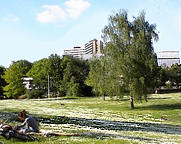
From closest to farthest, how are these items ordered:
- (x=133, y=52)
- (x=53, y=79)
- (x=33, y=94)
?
(x=133, y=52), (x=33, y=94), (x=53, y=79)

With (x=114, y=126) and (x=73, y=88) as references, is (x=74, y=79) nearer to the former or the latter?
(x=73, y=88)

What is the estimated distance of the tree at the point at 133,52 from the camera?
57.2m

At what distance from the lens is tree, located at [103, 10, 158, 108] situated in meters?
57.2

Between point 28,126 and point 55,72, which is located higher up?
point 55,72

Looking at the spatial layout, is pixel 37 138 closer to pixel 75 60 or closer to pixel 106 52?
pixel 106 52

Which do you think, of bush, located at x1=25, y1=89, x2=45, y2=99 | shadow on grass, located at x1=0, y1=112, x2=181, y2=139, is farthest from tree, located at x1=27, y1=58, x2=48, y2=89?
shadow on grass, located at x1=0, y1=112, x2=181, y2=139

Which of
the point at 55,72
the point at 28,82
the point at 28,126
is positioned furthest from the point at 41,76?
the point at 28,126

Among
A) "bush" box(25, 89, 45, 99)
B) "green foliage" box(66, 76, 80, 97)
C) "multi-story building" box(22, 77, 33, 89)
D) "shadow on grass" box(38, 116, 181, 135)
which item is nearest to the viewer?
"shadow on grass" box(38, 116, 181, 135)

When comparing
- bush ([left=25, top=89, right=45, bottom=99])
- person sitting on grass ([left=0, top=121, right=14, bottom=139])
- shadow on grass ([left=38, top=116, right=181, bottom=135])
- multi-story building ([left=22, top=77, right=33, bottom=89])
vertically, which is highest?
multi-story building ([left=22, top=77, right=33, bottom=89])

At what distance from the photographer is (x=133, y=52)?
189 feet

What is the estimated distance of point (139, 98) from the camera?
188ft

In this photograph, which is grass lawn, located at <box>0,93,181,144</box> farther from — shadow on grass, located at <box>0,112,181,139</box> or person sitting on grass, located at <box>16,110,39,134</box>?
person sitting on grass, located at <box>16,110,39,134</box>

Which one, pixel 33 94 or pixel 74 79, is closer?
pixel 33 94

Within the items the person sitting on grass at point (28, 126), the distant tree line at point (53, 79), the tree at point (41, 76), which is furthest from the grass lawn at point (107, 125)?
the tree at point (41, 76)
